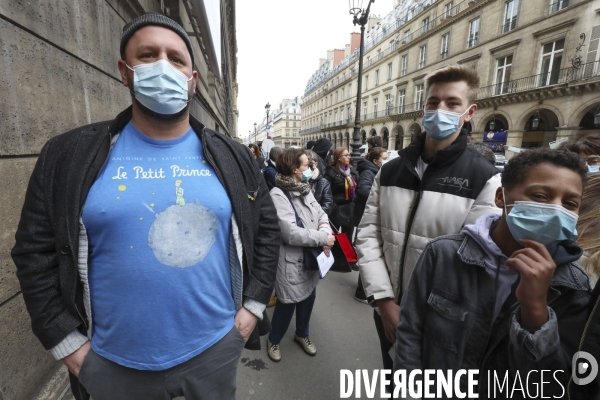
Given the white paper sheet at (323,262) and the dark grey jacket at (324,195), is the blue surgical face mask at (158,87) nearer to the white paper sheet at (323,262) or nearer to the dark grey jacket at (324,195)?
the white paper sheet at (323,262)

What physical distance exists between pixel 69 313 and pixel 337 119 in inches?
1976

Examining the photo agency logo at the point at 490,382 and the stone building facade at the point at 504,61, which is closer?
the photo agency logo at the point at 490,382

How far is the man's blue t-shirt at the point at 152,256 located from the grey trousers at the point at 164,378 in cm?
5

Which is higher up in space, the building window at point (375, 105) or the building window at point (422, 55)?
the building window at point (422, 55)

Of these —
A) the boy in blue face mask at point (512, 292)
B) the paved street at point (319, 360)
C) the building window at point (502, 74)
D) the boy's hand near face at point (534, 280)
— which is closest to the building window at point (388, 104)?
the building window at point (502, 74)

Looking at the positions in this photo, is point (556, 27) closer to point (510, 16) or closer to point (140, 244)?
point (510, 16)

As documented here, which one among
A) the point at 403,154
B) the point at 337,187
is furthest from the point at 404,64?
the point at 403,154

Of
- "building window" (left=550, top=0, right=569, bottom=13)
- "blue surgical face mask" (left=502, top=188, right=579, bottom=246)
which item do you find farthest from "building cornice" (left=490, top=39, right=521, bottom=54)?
"blue surgical face mask" (left=502, top=188, right=579, bottom=246)

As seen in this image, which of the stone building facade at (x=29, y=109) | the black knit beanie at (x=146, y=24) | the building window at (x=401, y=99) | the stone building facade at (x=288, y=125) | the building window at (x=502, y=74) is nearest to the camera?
the black knit beanie at (x=146, y=24)

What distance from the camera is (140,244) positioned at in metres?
1.18

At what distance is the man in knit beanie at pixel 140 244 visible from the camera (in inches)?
45.9

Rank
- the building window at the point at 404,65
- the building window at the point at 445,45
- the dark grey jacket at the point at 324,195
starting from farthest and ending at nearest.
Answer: the building window at the point at 404,65 → the building window at the point at 445,45 → the dark grey jacket at the point at 324,195

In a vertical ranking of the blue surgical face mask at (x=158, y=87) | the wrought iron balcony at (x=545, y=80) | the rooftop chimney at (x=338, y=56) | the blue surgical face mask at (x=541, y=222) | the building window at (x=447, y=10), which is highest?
the rooftop chimney at (x=338, y=56)

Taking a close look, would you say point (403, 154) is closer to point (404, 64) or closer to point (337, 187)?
point (337, 187)
